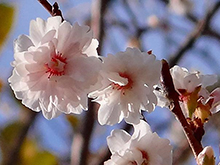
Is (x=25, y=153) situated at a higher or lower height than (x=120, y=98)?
lower

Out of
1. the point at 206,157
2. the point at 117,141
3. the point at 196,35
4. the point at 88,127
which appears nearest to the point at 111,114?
the point at 117,141

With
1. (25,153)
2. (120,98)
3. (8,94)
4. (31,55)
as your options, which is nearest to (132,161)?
(120,98)

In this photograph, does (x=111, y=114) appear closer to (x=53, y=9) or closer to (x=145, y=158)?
(x=145, y=158)

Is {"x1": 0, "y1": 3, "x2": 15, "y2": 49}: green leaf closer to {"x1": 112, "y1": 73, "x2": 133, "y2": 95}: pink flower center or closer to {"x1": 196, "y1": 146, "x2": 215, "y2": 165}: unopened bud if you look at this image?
{"x1": 112, "y1": 73, "x2": 133, "y2": 95}: pink flower center

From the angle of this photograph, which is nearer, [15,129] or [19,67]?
[19,67]

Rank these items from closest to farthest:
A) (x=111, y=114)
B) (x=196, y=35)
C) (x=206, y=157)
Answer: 1. (x=206, y=157)
2. (x=111, y=114)
3. (x=196, y=35)

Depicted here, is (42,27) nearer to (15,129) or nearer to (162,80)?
(162,80)

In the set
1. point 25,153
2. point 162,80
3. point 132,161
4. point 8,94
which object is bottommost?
point 8,94
